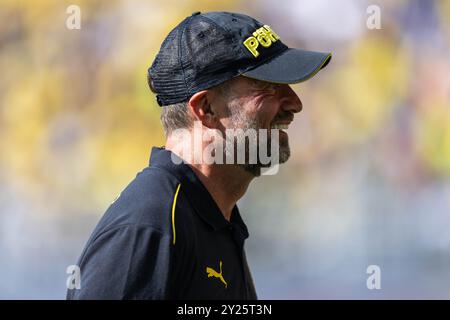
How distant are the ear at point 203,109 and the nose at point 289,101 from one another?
13cm

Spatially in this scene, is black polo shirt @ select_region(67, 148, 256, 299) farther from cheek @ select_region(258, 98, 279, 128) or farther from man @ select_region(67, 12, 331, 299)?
cheek @ select_region(258, 98, 279, 128)

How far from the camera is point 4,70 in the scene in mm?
3998

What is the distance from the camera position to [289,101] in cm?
138

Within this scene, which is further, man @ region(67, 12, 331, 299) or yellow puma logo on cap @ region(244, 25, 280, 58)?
yellow puma logo on cap @ region(244, 25, 280, 58)

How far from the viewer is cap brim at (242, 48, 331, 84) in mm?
1343

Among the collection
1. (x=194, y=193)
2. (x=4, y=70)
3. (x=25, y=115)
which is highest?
(x=4, y=70)

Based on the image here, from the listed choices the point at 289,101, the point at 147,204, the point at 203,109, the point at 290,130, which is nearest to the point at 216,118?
the point at 203,109

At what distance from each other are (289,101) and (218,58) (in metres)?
0.16

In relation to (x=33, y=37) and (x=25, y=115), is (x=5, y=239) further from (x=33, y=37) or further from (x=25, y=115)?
(x=33, y=37)

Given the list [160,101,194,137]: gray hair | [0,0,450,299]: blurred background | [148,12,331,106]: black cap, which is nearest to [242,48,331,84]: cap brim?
[148,12,331,106]: black cap

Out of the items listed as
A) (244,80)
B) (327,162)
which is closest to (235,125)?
(244,80)

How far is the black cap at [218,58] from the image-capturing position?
1346 millimetres

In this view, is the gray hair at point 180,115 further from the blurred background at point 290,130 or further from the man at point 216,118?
the blurred background at point 290,130

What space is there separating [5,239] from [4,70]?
2.99 feet
